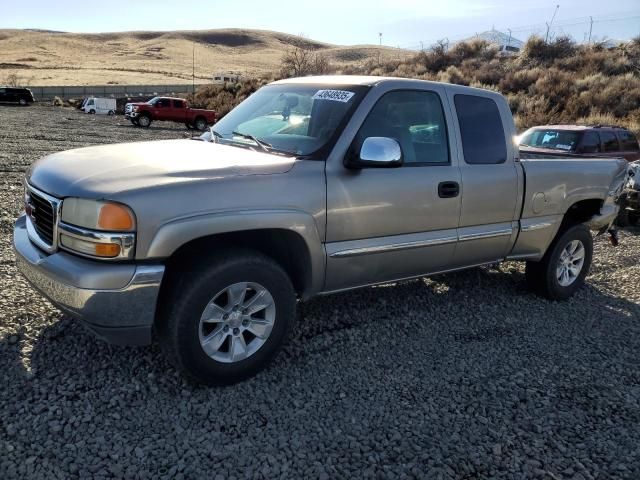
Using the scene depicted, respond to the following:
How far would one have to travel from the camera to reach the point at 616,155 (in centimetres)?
1143

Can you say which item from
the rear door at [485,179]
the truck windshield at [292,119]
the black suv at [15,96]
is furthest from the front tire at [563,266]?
the black suv at [15,96]

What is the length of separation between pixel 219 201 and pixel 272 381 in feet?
4.10

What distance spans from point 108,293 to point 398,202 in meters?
2.02

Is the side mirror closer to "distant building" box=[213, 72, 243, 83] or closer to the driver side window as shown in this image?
the driver side window

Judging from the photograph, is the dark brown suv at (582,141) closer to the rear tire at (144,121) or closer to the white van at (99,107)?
the rear tire at (144,121)

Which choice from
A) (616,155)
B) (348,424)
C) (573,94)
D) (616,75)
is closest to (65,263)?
(348,424)

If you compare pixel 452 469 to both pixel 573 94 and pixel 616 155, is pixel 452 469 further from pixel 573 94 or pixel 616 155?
pixel 573 94

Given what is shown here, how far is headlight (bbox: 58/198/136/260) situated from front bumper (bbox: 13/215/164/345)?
0.07 m

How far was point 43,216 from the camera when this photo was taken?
345cm

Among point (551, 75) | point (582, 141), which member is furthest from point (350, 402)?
point (551, 75)

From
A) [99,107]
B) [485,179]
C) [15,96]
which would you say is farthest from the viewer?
[15,96]

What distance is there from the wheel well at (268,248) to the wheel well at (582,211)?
3150mm

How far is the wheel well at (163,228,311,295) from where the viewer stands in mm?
3387

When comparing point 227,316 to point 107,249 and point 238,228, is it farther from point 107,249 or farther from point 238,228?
point 107,249
